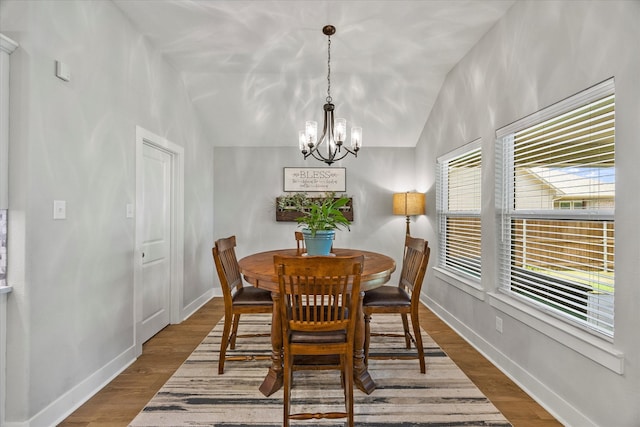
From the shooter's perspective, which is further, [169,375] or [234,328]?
[234,328]

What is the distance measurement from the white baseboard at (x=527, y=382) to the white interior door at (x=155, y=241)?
2.89 meters

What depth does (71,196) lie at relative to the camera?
2.08 meters

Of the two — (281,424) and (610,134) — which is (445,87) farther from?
(281,424)

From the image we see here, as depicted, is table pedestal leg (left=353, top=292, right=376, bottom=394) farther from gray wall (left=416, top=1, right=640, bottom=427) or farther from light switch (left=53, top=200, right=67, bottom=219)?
light switch (left=53, top=200, right=67, bottom=219)

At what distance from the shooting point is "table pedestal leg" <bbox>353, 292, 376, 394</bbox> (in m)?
2.24

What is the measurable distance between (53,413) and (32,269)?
2.71 ft

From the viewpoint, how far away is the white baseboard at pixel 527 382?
6.15 feet

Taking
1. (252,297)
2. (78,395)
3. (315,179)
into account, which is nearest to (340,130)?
(252,297)

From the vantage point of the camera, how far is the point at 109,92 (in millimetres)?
2443

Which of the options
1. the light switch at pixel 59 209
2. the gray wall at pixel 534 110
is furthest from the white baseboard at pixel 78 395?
the gray wall at pixel 534 110

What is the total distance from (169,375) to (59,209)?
53.8 inches

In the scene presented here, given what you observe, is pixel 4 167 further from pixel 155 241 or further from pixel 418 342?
pixel 418 342

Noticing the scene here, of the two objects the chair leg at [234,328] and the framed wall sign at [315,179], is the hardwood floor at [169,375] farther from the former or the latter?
the framed wall sign at [315,179]

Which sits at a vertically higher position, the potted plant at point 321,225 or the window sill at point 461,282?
the potted plant at point 321,225
